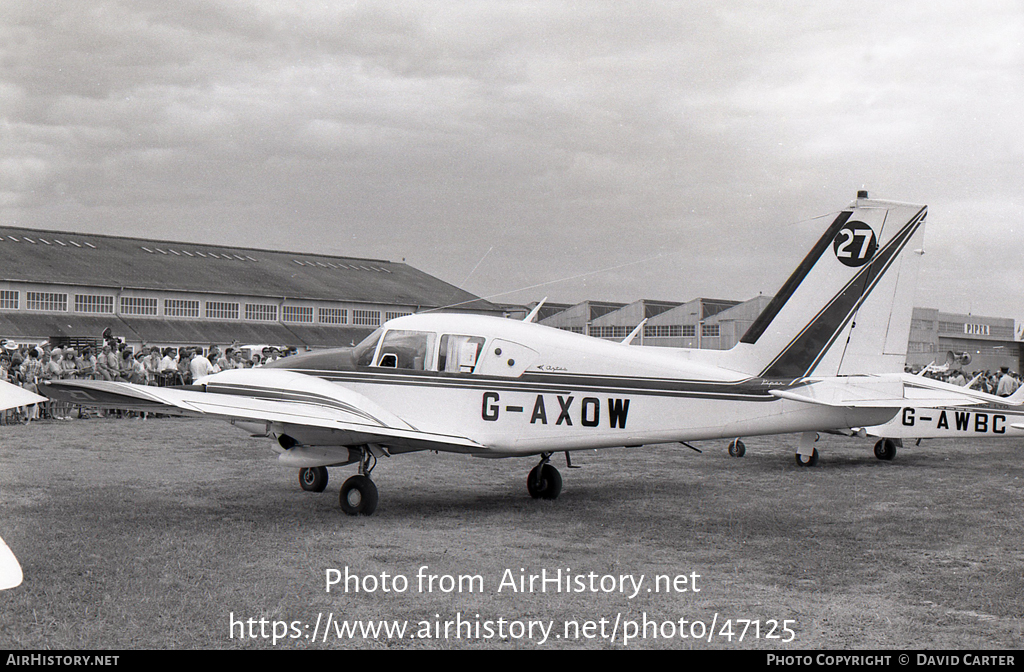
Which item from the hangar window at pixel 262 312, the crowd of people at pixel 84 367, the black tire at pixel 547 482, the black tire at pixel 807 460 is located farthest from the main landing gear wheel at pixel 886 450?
the hangar window at pixel 262 312

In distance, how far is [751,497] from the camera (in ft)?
35.7

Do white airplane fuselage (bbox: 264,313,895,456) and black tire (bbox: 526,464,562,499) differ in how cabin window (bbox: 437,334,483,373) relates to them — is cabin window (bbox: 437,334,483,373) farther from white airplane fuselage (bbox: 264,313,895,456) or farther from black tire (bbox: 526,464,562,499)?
black tire (bbox: 526,464,562,499)

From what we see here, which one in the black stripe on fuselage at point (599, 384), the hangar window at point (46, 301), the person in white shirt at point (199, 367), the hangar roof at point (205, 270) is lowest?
the person in white shirt at point (199, 367)

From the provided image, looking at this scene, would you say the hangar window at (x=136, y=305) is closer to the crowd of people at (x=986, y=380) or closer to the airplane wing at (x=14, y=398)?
the crowd of people at (x=986, y=380)

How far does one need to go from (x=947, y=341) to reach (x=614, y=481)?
58.2m

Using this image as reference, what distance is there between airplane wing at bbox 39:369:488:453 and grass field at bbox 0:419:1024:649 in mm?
830

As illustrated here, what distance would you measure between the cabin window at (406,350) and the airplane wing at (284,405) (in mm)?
529

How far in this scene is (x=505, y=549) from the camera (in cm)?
768

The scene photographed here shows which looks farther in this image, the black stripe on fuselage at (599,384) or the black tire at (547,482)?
the black tire at (547,482)

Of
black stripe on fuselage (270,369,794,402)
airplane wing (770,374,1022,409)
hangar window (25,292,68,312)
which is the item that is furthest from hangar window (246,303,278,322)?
airplane wing (770,374,1022,409)

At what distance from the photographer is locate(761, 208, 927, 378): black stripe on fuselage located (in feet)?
33.6

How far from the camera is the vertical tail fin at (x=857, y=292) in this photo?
1046 cm

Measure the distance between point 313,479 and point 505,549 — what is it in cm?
379
